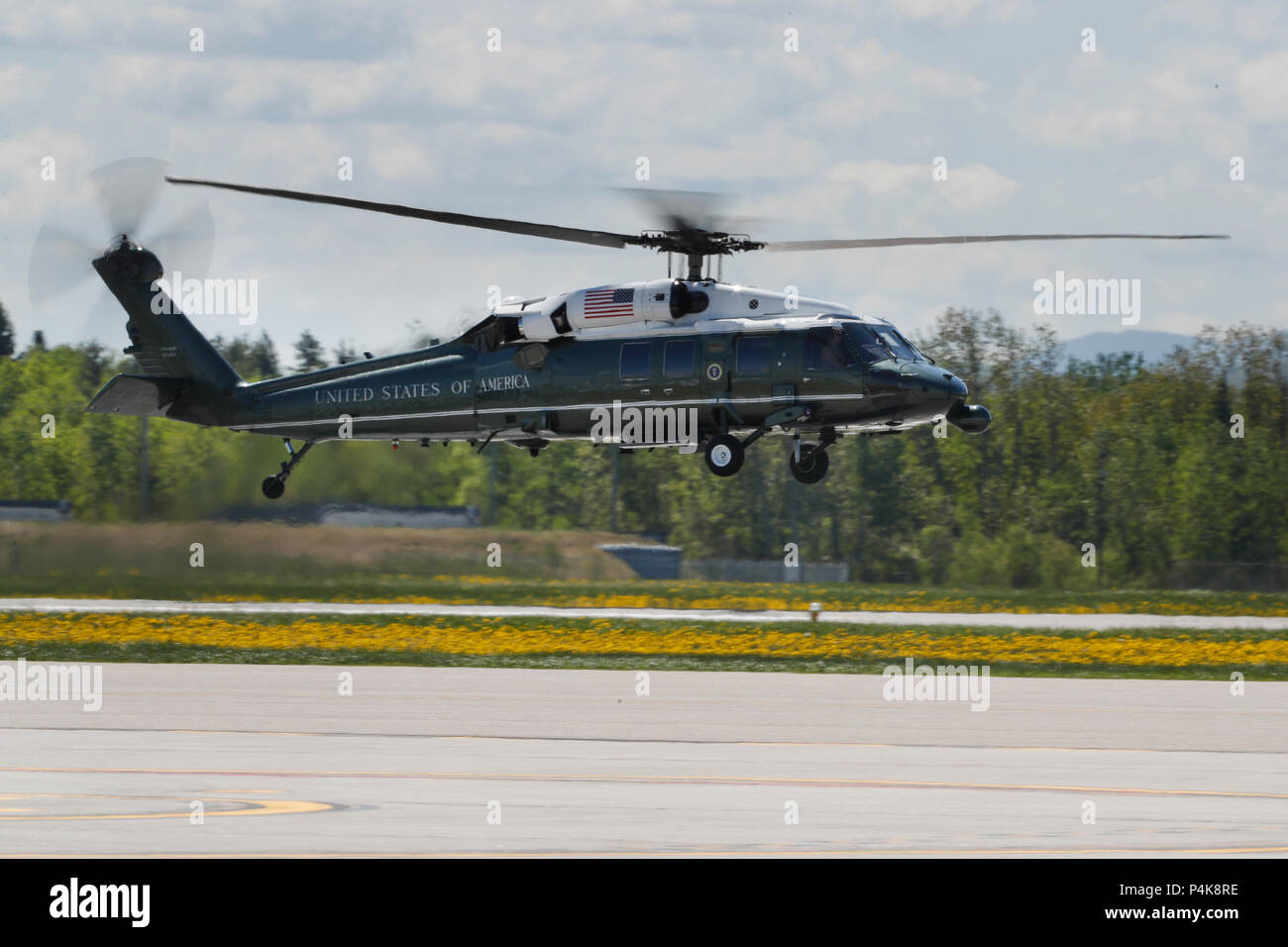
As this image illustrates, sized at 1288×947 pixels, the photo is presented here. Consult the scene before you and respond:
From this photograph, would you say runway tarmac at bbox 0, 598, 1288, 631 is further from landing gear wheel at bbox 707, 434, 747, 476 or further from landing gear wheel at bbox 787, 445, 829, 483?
landing gear wheel at bbox 707, 434, 747, 476

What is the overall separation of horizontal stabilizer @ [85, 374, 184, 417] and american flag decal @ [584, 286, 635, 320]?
8.56m

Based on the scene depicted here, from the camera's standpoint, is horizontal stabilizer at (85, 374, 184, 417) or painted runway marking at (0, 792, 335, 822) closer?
painted runway marking at (0, 792, 335, 822)

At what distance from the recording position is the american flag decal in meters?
25.1

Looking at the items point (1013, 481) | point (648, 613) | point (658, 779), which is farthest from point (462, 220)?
point (1013, 481)

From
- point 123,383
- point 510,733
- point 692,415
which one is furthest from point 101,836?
point 123,383

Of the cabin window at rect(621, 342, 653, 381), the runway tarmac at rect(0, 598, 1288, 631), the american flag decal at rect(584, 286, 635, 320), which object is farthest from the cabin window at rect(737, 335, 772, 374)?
the runway tarmac at rect(0, 598, 1288, 631)

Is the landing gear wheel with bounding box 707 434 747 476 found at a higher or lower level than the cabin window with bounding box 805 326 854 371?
lower

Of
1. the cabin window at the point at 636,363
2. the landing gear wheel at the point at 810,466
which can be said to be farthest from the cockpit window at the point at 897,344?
the cabin window at the point at 636,363

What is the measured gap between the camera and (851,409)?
24.3 meters

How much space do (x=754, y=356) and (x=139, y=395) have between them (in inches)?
464

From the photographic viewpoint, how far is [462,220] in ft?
69.5

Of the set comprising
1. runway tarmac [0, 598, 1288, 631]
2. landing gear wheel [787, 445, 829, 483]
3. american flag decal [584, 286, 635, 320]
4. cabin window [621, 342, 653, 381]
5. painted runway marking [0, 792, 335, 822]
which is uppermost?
american flag decal [584, 286, 635, 320]
